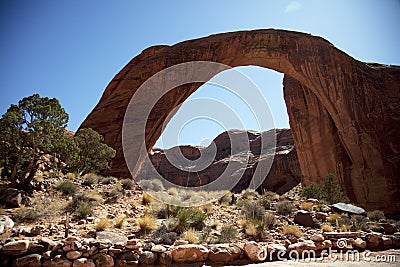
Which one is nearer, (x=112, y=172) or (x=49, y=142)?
(x=49, y=142)

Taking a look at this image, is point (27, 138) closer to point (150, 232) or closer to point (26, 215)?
point (26, 215)

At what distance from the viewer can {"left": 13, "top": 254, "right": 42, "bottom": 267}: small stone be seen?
403cm

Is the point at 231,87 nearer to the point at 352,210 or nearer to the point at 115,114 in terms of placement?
the point at 115,114

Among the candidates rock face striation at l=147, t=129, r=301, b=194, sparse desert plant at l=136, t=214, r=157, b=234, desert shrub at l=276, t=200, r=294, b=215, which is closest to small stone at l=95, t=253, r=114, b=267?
sparse desert plant at l=136, t=214, r=157, b=234

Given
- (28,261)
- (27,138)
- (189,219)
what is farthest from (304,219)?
(27,138)

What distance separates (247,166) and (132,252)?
36.8 meters

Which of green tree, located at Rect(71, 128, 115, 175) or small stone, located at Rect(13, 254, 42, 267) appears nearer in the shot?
small stone, located at Rect(13, 254, 42, 267)

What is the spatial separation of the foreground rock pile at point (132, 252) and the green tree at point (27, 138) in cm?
379

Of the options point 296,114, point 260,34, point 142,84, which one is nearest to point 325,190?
point 296,114

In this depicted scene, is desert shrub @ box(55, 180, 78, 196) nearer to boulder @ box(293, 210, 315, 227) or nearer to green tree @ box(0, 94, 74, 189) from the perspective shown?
green tree @ box(0, 94, 74, 189)

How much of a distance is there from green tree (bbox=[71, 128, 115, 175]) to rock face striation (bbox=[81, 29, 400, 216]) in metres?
2.39

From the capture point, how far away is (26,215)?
5898 millimetres

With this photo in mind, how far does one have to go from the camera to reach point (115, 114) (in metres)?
17.2

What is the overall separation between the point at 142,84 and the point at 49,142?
35.7ft
